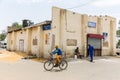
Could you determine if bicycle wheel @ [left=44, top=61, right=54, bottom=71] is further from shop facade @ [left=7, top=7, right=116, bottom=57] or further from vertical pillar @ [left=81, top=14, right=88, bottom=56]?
vertical pillar @ [left=81, top=14, right=88, bottom=56]

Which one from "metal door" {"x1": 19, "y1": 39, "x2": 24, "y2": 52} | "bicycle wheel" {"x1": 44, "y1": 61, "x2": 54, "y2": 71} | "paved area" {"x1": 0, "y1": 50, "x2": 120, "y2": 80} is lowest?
"paved area" {"x1": 0, "y1": 50, "x2": 120, "y2": 80}

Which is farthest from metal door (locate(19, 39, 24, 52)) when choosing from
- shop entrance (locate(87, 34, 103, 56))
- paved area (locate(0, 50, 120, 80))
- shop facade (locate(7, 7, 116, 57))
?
paved area (locate(0, 50, 120, 80))

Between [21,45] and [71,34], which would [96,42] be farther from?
[21,45]

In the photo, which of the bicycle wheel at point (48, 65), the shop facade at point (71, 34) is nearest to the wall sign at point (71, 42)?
the shop facade at point (71, 34)

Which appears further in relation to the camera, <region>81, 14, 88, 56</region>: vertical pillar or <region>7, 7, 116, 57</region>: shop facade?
<region>81, 14, 88, 56</region>: vertical pillar

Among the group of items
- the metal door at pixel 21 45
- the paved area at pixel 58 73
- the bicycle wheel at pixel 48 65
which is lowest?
the paved area at pixel 58 73

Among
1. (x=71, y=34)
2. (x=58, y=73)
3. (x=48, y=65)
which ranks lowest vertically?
(x=58, y=73)

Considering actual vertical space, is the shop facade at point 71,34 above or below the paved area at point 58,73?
above

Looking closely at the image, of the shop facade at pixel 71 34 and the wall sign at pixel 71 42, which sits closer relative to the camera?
the shop facade at pixel 71 34

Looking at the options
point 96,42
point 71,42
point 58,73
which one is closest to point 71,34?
point 71,42

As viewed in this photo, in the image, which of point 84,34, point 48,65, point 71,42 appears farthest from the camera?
point 84,34

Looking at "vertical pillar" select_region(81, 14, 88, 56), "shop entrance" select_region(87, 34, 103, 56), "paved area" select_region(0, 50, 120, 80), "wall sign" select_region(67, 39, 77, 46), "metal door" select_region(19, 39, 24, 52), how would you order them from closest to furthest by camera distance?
"paved area" select_region(0, 50, 120, 80)
"wall sign" select_region(67, 39, 77, 46)
"vertical pillar" select_region(81, 14, 88, 56)
"shop entrance" select_region(87, 34, 103, 56)
"metal door" select_region(19, 39, 24, 52)

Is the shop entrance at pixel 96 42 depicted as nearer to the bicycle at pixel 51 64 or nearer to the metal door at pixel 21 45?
the metal door at pixel 21 45

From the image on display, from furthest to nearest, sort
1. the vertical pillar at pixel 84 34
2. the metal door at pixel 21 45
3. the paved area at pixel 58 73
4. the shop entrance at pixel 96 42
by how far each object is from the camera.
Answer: the metal door at pixel 21 45
the shop entrance at pixel 96 42
the vertical pillar at pixel 84 34
the paved area at pixel 58 73
